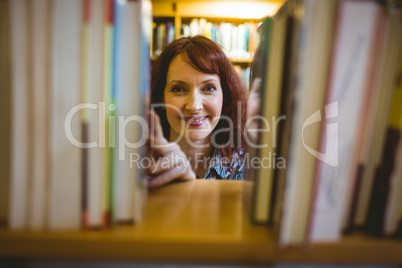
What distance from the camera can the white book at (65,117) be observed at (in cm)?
36

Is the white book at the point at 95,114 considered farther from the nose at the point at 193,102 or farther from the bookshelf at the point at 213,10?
the bookshelf at the point at 213,10

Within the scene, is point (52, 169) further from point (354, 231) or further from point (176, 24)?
point (176, 24)

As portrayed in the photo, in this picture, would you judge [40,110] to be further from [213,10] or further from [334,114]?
[213,10]

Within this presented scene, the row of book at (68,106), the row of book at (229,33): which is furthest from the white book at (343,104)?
the row of book at (229,33)

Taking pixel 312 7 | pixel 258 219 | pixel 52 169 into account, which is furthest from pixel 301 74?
pixel 52 169

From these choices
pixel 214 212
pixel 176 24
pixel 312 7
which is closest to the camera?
pixel 312 7

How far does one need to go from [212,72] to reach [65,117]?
2.44 ft

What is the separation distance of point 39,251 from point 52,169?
4.8 inches

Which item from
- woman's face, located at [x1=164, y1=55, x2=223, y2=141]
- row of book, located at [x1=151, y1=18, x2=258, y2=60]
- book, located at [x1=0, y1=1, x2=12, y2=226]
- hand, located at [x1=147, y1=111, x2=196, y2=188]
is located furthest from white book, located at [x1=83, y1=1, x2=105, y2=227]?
row of book, located at [x1=151, y1=18, x2=258, y2=60]

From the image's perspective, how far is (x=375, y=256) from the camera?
0.38 metres

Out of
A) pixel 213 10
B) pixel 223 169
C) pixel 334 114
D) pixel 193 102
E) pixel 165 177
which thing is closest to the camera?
pixel 334 114

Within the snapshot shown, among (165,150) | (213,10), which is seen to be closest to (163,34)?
(213,10)

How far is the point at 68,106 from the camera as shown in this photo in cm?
37

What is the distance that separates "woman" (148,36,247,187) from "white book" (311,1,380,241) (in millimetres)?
395
